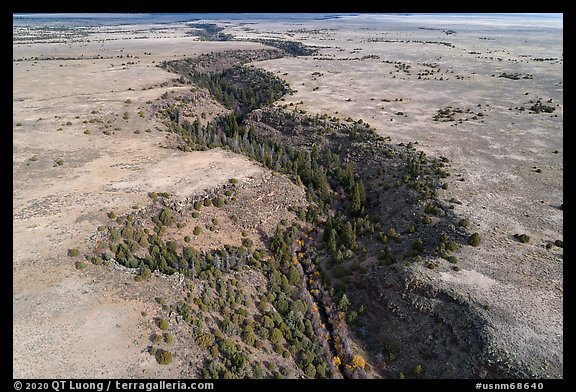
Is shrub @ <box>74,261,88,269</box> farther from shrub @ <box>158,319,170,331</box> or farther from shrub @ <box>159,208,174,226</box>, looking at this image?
shrub @ <box>159,208,174,226</box>

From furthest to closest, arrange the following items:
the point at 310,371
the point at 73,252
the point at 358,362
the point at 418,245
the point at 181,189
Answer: the point at 181,189 → the point at 418,245 → the point at 73,252 → the point at 358,362 → the point at 310,371

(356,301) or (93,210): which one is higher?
(93,210)

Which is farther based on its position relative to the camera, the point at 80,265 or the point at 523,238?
the point at 523,238

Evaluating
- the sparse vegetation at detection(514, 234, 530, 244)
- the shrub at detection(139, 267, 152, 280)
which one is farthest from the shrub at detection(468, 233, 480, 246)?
the shrub at detection(139, 267, 152, 280)

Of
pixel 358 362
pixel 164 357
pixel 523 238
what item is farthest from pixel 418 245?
pixel 164 357

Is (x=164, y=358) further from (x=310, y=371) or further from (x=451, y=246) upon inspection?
(x=451, y=246)
